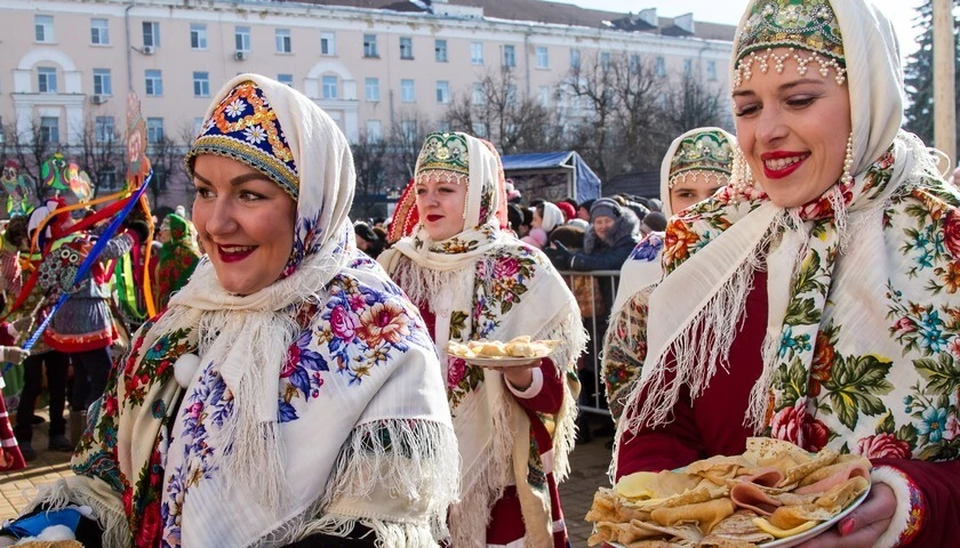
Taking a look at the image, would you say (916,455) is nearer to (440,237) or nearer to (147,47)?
(440,237)

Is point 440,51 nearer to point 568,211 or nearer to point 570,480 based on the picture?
point 568,211

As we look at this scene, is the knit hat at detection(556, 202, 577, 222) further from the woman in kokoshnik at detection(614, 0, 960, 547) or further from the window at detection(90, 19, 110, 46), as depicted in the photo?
the window at detection(90, 19, 110, 46)

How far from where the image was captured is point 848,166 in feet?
6.36

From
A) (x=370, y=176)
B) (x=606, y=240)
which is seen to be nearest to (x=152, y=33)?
(x=370, y=176)

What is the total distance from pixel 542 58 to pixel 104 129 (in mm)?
29443

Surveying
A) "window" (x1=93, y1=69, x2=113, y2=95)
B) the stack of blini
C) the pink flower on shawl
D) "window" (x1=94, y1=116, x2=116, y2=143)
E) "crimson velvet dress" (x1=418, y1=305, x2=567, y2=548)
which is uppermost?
"window" (x1=93, y1=69, x2=113, y2=95)

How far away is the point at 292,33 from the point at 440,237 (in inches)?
2133

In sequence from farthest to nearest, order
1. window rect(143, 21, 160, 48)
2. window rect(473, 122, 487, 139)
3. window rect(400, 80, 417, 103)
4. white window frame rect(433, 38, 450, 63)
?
white window frame rect(433, 38, 450, 63) → window rect(400, 80, 417, 103) → window rect(143, 21, 160, 48) → window rect(473, 122, 487, 139)

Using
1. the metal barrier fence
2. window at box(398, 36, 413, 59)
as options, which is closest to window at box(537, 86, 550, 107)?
window at box(398, 36, 413, 59)

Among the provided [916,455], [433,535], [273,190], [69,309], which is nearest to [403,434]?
[433,535]

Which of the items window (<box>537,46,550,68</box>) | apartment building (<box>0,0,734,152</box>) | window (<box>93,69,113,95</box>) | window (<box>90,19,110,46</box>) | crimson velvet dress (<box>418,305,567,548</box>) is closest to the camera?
crimson velvet dress (<box>418,305,567,548</box>)

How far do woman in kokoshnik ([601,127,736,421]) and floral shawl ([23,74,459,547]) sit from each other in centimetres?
97

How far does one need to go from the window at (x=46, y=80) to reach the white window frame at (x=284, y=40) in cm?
1226

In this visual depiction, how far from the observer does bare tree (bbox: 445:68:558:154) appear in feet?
144
